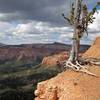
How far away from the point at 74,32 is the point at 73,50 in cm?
185

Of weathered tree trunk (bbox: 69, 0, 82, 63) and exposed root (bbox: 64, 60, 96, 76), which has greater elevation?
weathered tree trunk (bbox: 69, 0, 82, 63)

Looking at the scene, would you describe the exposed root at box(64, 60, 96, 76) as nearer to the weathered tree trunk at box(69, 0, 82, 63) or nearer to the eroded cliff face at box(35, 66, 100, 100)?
the eroded cliff face at box(35, 66, 100, 100)

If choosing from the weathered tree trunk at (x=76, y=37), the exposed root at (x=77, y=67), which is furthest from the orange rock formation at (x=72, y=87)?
the weathered tree trunk at (x=76, y=37)

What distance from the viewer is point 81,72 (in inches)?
1216

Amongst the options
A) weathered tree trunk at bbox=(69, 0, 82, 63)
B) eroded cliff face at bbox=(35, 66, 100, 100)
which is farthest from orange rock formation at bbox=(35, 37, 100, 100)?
weathered tree trunk at bbox=(69, 0, 82, 63)

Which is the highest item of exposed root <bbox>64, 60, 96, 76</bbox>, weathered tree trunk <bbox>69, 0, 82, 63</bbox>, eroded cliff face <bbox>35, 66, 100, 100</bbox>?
weathered tree trunk <bbox>69, 0, 82, 63</bbox>

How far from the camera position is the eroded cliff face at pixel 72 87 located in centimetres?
2661

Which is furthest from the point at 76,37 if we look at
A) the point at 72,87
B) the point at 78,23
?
the point at 72,87

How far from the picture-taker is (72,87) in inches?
1099

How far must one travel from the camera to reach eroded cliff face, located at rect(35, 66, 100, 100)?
26609mm

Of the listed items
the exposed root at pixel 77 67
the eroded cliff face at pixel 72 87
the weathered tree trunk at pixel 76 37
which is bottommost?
Answer: the eroded cliff face at pixel 72 87

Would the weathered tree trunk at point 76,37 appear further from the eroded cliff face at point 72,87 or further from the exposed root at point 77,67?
the eroded cliff face at point 72,87

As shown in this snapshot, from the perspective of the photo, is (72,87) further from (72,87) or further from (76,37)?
(76,37)

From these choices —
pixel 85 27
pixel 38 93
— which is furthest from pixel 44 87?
pixel 85 27
